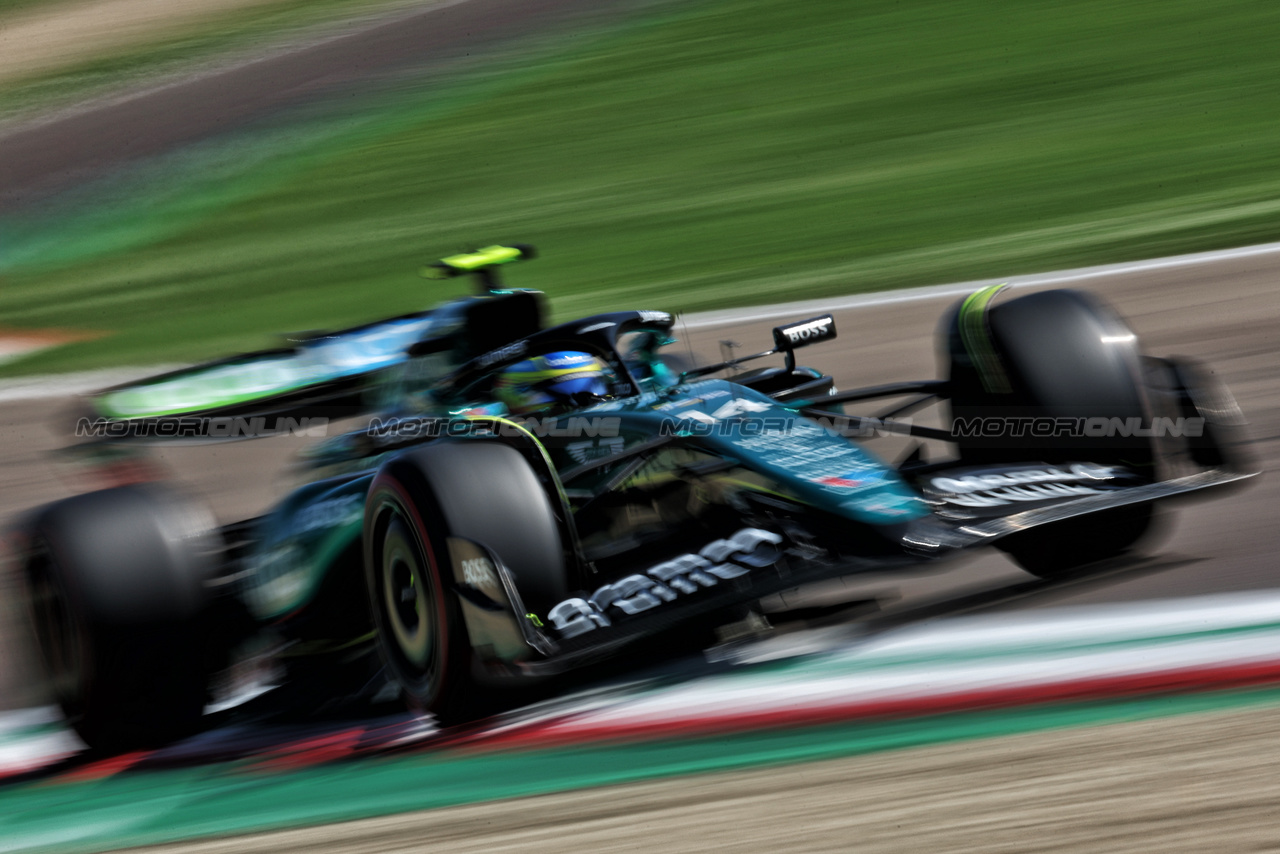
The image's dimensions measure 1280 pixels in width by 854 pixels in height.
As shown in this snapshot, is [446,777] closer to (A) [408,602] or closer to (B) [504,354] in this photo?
(A) [408,602]

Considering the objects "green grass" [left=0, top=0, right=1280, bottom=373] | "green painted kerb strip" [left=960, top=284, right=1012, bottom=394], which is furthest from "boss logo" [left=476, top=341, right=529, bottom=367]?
"green grass" [left=0, top=0, right=1280, bottom=373]

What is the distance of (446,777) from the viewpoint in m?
3.88

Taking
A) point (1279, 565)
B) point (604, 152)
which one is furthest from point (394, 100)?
point (1279, 565)

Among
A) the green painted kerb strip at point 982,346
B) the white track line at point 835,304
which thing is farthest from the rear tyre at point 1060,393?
the white track line at point 835,304

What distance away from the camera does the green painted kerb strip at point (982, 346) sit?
16.2ft

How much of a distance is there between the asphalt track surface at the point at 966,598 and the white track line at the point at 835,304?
0.16 meters

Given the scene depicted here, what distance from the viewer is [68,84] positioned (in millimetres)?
21812

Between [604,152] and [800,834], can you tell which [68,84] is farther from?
[800,834]

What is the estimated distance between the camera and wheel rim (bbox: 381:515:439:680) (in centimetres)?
419

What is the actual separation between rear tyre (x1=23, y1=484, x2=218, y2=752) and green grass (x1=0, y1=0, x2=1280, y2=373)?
6381mm

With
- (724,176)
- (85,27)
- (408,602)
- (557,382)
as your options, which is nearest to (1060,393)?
(557,382)

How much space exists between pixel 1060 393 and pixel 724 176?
10.3 meters

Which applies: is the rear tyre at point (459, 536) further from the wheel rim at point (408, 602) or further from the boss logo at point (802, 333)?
the boss logo at point (802, 333)

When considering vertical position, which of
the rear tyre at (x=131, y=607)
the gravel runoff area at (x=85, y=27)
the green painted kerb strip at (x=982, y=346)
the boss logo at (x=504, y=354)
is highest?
the gravel runoff area at (x=85, y=27)
